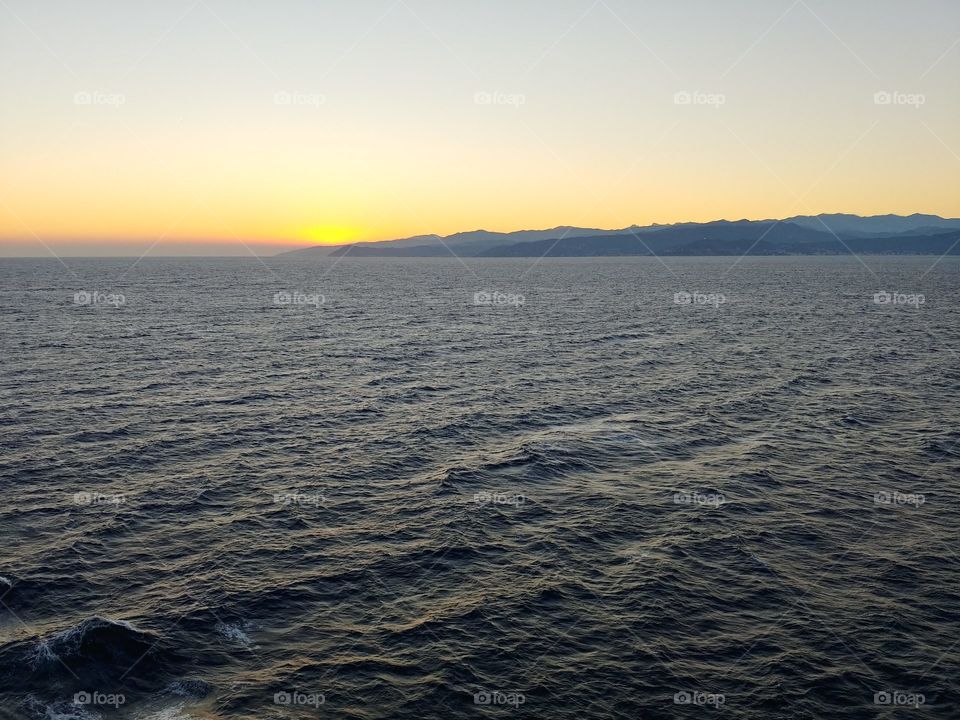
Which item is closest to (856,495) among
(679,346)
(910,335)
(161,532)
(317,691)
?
(317,691)
